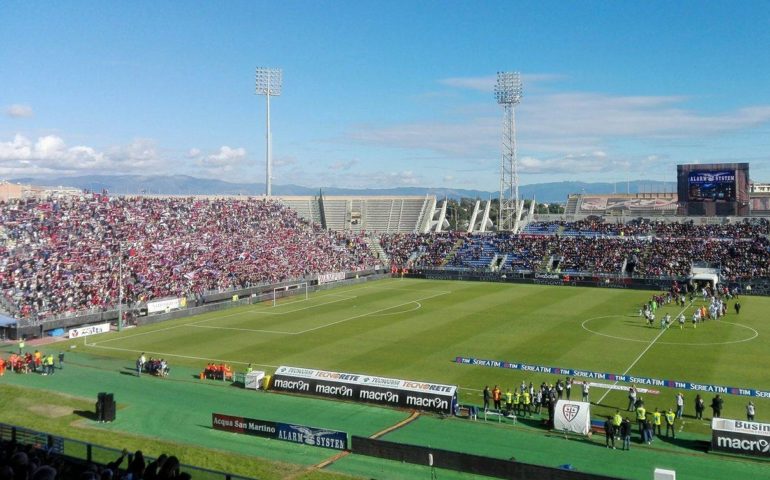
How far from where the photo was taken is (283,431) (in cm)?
2319

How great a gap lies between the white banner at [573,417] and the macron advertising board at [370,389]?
13.9 ft

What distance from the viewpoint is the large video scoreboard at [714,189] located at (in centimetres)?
7244

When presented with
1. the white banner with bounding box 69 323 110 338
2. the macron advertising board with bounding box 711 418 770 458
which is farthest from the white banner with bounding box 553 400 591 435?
the white banner with bounding box 69 323 110 338

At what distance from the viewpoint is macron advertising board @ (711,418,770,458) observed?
21.4m

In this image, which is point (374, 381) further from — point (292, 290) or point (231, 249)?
point (231, 249)

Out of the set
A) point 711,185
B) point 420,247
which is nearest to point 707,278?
point 711,185

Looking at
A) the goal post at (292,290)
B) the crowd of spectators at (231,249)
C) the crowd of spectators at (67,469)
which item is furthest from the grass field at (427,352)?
the crowd of spectators at (67,469)

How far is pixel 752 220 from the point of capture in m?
78.8

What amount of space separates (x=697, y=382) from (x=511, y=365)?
8.49m

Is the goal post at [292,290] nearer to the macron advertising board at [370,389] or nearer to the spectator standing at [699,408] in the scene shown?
the macron advertising board at [370,389]

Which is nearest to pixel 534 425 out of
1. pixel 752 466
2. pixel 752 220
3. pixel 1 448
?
→ pixel 752 466

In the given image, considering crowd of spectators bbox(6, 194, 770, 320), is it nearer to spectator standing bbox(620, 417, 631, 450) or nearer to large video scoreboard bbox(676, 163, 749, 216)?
large video scoreboard bbox(676, 163, 749, 216)

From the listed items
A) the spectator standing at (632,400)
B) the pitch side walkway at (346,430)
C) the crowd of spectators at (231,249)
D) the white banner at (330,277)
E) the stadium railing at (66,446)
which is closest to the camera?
the stadium railing at (66,446)

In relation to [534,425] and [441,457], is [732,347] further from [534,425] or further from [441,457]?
[441,457]
